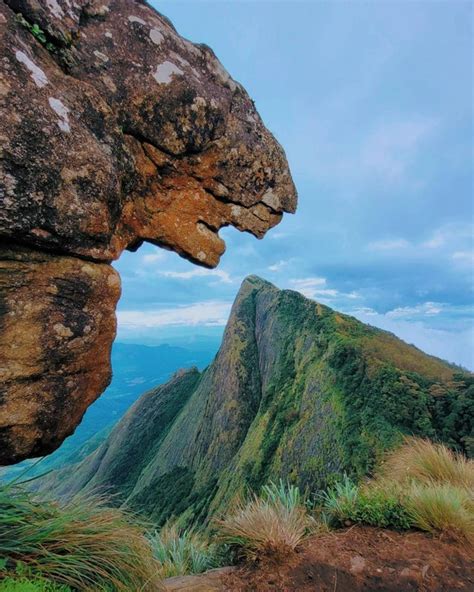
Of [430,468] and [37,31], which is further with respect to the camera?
[430,468]

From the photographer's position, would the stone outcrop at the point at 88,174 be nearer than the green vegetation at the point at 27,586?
No

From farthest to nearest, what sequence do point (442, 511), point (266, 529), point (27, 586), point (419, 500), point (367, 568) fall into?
point (419, 500) < point (442, 511) < point (266, 529) < point (367, 568) < point (27, 586)

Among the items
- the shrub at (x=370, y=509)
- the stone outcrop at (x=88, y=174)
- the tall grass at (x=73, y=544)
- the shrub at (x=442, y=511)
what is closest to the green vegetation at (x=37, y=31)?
the stone outcrop at (x=88, y=174)

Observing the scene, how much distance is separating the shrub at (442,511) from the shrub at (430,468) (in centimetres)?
78

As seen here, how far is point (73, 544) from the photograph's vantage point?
11.7ft

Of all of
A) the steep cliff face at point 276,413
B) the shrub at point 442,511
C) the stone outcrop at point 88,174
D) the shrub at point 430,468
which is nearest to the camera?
the stone outcrop at point 88,174

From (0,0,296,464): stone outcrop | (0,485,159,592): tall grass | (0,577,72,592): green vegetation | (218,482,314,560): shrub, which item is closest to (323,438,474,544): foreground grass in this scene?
(218,482,314,560): shrub

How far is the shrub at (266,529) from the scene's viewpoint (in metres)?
4.91

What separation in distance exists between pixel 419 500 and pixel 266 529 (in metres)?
2.70

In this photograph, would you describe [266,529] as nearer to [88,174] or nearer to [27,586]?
[27,586]

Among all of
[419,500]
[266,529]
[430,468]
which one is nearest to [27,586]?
[266,529]

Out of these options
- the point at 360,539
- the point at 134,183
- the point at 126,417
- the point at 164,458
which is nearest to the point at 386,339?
the point at 360,539

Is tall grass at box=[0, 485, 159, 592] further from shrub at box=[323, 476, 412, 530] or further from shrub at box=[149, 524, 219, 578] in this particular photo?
shrub at box=[323, 476, 412, 530]

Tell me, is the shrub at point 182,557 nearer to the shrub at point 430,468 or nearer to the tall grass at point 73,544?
the tall grass at point 73,544
